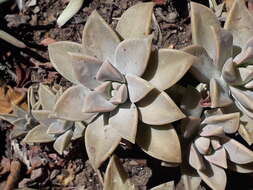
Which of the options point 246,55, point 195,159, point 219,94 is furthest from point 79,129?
point 246,55

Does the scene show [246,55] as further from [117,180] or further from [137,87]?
[117,180]

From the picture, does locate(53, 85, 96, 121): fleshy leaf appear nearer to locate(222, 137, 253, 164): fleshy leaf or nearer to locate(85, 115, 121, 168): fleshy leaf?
locate(85, 115, 121, 168): fleshy leaf

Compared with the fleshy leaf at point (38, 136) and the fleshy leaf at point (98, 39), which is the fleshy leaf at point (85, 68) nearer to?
the fleshy leaf at point (98, 39)

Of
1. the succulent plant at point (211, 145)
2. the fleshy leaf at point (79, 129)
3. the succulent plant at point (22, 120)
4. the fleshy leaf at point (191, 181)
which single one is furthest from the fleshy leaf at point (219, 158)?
the succulent plant at point (22, 120)

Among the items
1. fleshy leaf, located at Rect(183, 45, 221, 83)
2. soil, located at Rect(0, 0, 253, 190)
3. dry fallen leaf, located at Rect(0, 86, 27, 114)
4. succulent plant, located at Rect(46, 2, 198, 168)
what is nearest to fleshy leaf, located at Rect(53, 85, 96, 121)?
succulent plant, located at Rect(46, 2, 198, 168)

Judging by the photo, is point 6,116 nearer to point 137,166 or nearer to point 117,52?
point 137,166
